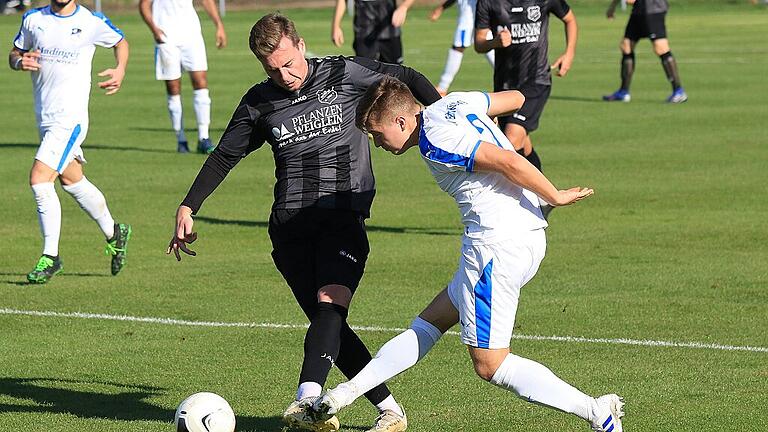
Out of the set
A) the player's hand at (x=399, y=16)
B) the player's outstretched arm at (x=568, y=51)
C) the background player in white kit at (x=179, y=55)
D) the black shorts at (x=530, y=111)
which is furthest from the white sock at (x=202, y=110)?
the black shorts at (x=530, y=111)

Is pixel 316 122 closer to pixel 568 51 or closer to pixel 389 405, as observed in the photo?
pixel 389 405

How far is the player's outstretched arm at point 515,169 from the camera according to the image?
19.5ft

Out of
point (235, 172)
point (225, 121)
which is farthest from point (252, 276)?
point (225, 121)

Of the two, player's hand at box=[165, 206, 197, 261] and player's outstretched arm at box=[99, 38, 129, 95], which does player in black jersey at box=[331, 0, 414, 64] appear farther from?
player's hand at box=[165, 206, 197, 261]

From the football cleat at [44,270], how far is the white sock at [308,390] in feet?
15.8

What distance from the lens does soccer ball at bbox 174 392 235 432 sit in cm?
646

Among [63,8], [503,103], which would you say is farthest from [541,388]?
[63,8]

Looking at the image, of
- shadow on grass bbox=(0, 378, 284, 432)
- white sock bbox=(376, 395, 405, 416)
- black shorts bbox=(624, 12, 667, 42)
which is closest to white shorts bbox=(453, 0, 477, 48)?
black shorts bbox=(624, 12, 667, 42)

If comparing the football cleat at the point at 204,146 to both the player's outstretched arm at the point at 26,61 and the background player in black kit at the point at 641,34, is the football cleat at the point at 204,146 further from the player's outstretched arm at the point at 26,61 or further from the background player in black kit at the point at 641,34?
the background player in black kit at the point at 641,34

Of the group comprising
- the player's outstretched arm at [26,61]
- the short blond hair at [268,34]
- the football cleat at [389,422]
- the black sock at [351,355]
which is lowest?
the football cleat at [389,422]

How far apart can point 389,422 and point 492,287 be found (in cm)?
103

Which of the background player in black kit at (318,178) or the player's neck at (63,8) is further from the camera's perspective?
the player's neck at (63,8)

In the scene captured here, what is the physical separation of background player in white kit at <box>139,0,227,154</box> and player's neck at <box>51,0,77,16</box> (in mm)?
7334

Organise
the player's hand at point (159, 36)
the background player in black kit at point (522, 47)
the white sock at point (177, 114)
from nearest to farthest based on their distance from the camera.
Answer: the background player in black kit at point (522, 47)
the player's hand at point (159, 36)
the white sock at point (177, 114)
